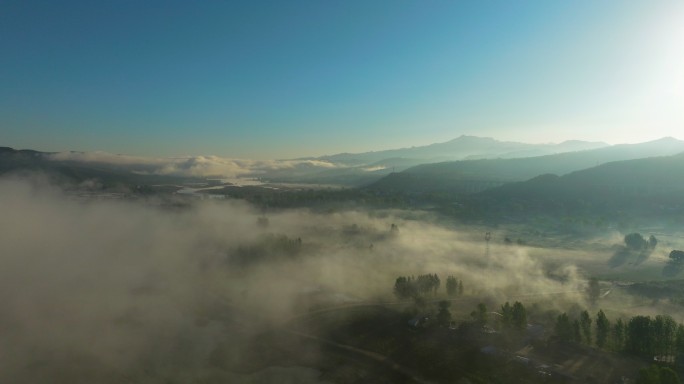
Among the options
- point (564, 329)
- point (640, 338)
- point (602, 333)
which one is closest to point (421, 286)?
point (564, 329)

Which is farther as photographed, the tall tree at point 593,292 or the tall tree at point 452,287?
the tall tree at point 452,287

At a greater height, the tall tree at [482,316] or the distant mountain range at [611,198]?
the distant mountain range at [611,198]

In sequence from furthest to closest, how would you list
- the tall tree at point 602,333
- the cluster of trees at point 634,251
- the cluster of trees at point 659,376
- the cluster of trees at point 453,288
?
the cluster of trees at point 634,251 → the cluster of trees at point 453,288 → the tall tree at point 602,333 → the cluster of trees at point 659,376

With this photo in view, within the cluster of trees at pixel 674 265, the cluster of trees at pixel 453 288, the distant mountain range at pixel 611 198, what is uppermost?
the distant mountain range at pixel 611 198

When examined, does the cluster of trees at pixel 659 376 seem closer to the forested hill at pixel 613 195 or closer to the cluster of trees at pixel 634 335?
the cluster of trees at pixel 634 335

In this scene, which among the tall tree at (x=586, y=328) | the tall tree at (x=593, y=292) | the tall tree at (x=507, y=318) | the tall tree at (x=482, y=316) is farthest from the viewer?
the tall tree at (x=593, y=292)

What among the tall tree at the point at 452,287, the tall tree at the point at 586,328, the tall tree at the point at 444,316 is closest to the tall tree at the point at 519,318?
the tall tree at the point at 586,328
